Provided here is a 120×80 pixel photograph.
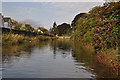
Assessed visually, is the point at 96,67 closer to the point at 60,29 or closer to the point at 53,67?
the point at 53,67

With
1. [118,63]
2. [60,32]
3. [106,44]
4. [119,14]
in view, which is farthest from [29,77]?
[60,32]

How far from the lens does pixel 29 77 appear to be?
15.3 ft

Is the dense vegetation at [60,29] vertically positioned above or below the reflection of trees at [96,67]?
above

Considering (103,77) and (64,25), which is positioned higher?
(64,25)

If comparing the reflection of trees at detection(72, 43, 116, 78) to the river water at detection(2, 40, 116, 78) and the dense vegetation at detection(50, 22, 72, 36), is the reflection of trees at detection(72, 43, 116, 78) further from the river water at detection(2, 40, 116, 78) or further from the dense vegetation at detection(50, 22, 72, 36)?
the dense vegetation at detection(50, 22, 72, 36)

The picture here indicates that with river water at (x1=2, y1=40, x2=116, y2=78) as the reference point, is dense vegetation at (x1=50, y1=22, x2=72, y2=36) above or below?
above

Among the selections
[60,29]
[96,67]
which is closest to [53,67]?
[96,67]

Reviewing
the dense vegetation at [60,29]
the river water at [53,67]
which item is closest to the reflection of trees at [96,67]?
the river water at [53,67]

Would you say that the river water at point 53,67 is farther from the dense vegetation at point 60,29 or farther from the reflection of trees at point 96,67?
the dense vegetation at point 60,29

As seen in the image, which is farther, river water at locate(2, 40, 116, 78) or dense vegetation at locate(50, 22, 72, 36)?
dense vegetation at locate(50, 22, 72, 36)

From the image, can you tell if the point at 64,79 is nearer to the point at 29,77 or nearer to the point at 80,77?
the point at 80,77

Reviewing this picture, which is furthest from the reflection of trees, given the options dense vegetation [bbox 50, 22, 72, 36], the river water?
dense vegetation [bbox 50, 22, 72, 36]

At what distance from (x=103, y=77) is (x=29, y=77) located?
8.26 feet

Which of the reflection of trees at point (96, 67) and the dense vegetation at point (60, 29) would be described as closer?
the reflection of trees at point (96, 67)
